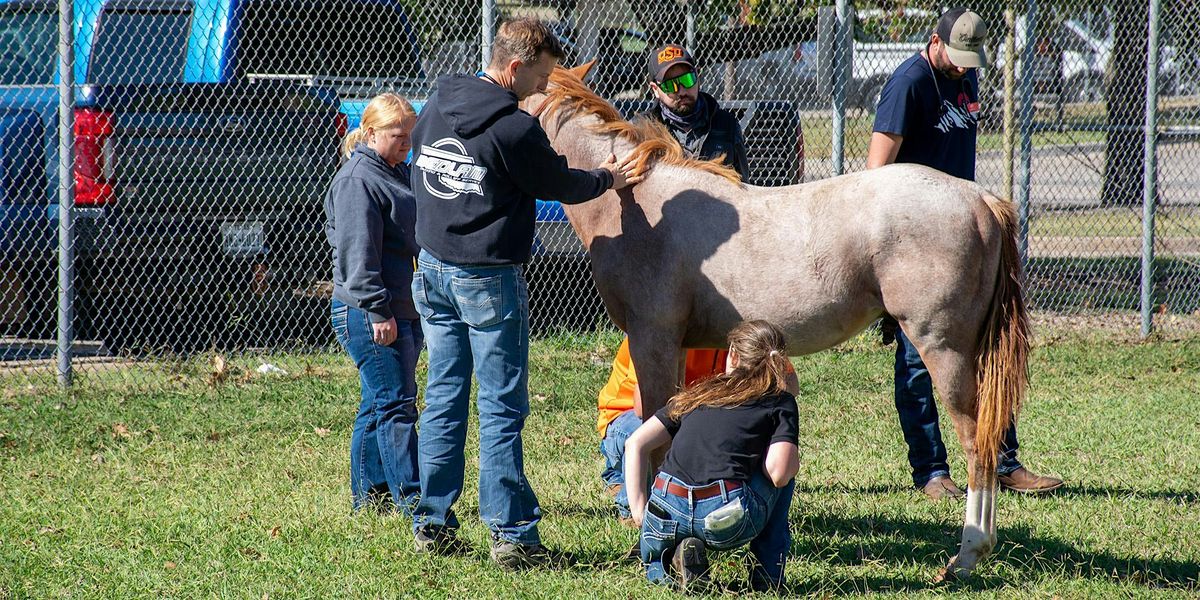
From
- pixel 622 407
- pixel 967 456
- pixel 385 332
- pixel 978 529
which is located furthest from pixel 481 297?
pixel 978 529

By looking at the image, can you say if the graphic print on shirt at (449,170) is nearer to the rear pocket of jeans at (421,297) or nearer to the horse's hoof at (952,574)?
the rear pocket of jeans at (421,297)

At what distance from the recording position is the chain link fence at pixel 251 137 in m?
→ 7.15

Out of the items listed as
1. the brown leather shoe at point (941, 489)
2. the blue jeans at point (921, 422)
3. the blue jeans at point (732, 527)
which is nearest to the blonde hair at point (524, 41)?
the blue jeans at point (732, 527)

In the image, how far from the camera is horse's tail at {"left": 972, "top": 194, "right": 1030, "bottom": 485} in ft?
13.8

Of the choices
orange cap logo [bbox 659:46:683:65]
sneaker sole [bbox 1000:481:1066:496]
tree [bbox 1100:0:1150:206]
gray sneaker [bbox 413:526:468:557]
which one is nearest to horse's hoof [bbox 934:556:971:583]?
sneaker sole [bbox 1000:481:1066:496]

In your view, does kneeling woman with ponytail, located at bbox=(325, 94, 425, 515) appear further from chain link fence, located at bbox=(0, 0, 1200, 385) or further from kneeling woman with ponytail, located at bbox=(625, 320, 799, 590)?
chain link fence, located at bbox=(0, 0, 1200, 385)

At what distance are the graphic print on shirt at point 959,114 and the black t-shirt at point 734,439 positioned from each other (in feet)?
6.25

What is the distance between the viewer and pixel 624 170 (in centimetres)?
425

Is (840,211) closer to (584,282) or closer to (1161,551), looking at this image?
(1161,551)

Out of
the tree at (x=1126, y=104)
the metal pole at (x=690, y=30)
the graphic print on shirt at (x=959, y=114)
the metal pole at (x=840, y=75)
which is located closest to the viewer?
the graphic print on shirt at (x=959, y=114)

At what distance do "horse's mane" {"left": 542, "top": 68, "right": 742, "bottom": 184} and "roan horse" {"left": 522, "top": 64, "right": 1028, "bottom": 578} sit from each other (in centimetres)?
6

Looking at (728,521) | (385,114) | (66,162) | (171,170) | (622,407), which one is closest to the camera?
(728,521)

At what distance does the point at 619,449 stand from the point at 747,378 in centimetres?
126

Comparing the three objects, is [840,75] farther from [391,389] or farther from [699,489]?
[699,489]
